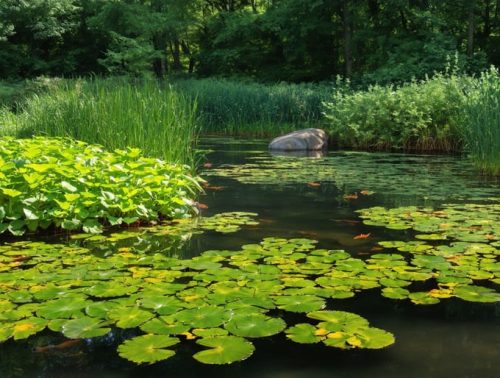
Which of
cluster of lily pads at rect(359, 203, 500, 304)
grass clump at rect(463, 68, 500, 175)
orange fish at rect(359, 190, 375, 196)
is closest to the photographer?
cluster of lily pads at rect(359, 203, 500, 304)

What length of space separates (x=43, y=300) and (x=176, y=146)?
315 centimetres

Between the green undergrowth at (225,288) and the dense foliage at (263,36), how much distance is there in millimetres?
16487

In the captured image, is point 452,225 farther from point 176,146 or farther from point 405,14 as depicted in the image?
point 405,14

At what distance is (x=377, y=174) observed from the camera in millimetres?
7738

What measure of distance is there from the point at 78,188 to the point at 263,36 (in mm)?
25612

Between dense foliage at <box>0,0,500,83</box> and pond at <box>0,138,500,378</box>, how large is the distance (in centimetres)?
1570

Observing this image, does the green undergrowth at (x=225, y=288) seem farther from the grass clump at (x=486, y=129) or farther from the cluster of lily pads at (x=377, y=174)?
the grass clump at (x=486, y=129)

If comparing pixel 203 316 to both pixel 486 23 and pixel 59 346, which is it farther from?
pixel 486 23

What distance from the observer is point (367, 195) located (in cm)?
617

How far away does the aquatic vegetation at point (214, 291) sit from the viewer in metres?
2.33

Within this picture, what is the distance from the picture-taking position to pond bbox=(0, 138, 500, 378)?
2188mm

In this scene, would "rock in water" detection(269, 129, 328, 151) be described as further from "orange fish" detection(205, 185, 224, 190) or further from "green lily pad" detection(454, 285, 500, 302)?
"green lily pad" detection(454, 285, 500, 302)

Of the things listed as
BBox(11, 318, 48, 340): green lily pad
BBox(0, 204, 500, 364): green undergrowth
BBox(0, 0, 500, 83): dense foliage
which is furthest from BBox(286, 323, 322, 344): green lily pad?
BBox(0, 0, 500, 83): dense foliage

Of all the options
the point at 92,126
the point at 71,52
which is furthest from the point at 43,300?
the point at 71,52
